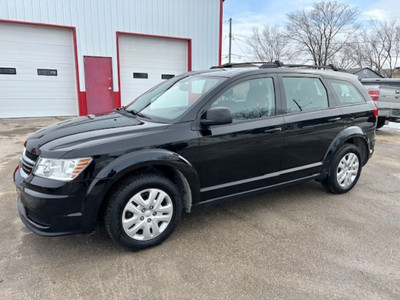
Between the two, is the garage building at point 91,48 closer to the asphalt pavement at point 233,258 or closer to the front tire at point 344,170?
the asphalt pavement at point 233,258

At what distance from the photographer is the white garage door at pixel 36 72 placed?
396 inches

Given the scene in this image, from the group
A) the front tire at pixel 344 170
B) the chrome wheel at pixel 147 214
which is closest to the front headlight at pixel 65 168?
the chrome wheel at pixel 147 214

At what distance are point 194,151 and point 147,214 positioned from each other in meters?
0.71

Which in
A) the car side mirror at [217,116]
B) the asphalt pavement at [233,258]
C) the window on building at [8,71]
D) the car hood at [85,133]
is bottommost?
the asphalt pavement at [233,258]

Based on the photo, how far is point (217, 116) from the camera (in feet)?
9.28

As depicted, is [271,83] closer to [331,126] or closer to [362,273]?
[331,126]

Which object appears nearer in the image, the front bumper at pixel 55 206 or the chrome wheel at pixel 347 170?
the front bumper at pixel 55 206

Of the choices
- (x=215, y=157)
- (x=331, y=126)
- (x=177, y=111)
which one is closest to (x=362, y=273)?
(x=215, y=157)

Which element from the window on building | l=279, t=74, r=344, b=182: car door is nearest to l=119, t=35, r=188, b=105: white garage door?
the window on building

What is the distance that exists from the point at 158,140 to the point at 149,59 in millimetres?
10149

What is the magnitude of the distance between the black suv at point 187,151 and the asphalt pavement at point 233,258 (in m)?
0.31

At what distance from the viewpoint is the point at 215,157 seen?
303cm

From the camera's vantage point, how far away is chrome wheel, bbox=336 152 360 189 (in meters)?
4.11

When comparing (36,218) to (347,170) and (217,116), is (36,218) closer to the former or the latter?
(217,116)
